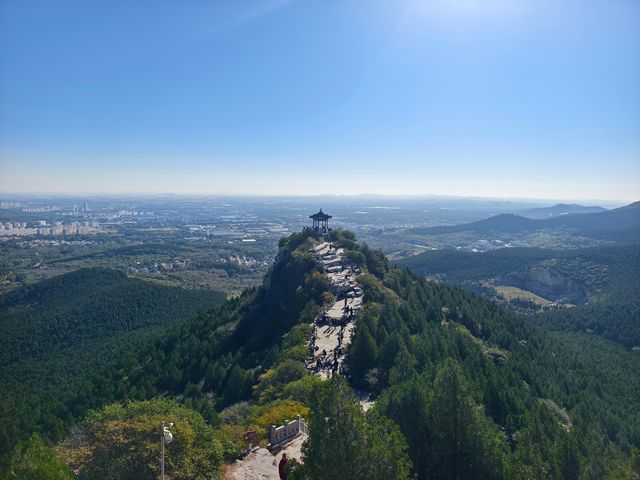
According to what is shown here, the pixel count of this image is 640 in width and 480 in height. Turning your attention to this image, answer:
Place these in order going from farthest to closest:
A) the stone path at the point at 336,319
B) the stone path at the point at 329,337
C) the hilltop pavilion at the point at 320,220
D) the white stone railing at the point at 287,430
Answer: the hilltop pavilion at the point at 320,220, the stone path at the point at 336,319, the white stone railing at the point at 287,430, the stone path at the point at 329,337

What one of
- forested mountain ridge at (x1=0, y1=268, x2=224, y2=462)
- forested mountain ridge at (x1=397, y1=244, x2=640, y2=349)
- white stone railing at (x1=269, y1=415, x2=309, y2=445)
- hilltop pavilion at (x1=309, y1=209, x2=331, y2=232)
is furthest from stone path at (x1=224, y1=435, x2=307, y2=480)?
forested mountain ridge at (x1=397, y1=244, x2=640, y2=349)

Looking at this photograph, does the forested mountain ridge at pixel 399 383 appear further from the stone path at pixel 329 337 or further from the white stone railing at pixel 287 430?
the stone path at pixel 329 337

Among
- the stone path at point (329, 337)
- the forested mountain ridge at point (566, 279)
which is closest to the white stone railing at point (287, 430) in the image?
the stone path at point (329, 337)

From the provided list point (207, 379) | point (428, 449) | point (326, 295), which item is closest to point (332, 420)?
point (428, 449)

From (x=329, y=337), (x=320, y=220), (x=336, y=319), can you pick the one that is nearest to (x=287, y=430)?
(x=329, y=337)

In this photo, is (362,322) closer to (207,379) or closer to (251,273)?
(207,379)

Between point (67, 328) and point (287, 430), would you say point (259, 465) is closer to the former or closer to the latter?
point (287, 430)

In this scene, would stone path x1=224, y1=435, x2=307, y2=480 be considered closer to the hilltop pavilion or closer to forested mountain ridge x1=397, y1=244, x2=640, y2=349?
the hilltop pavilion
